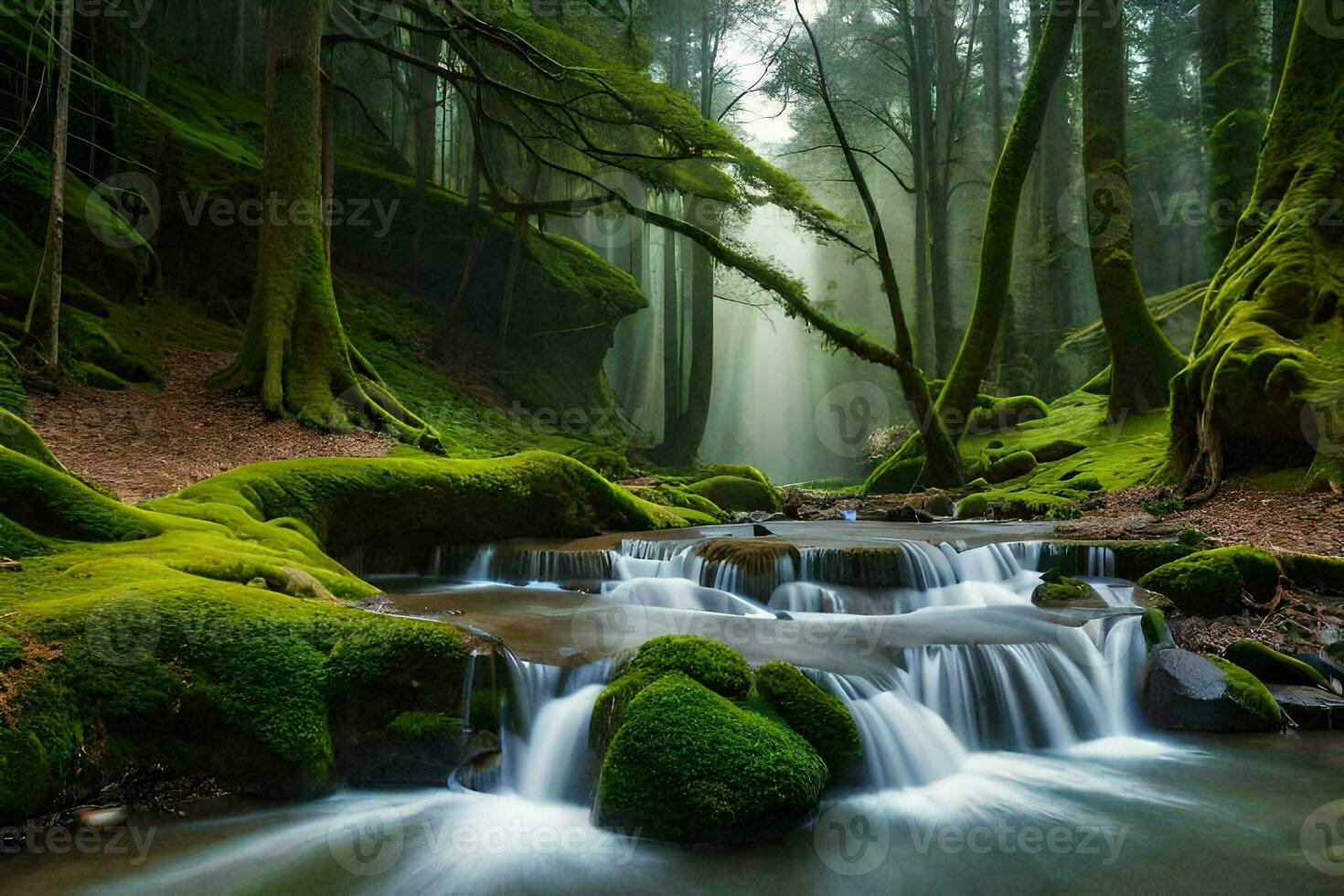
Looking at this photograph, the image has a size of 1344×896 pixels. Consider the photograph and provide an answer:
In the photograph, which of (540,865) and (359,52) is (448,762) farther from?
(359,52)

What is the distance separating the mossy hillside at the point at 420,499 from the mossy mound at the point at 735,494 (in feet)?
15.2

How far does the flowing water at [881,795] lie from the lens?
359cm

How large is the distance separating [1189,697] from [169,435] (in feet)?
33.1

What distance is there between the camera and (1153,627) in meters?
5.84

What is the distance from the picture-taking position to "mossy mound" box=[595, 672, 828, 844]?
378 centimetres

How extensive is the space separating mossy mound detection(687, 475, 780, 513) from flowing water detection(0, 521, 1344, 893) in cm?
838

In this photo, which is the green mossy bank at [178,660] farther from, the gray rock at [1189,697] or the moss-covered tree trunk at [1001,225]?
the moss-covered tree trunk at [1001,225]

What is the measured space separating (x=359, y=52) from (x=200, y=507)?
22.9m

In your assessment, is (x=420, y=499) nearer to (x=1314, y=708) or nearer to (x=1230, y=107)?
(x=1314, y=708)

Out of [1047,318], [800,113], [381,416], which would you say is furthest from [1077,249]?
[381,416]

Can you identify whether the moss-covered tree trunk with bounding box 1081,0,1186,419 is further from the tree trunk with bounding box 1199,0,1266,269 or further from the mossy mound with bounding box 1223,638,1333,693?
the mossy mound with bounding box 1223,638,1333,693

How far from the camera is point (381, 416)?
11.3m

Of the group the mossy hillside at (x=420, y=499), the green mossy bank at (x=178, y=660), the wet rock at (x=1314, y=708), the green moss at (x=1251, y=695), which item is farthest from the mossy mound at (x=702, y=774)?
the mossy hillside at (x=420, y=499)

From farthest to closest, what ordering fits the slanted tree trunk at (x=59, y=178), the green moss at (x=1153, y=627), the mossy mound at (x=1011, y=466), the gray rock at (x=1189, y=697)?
the mossy mound at (x=1011, y=466)
the slanted tree trunk at (x=59, y=178)
the green moss at (x=1153, y=627)
the gray rock at (x=1189, y=697)
